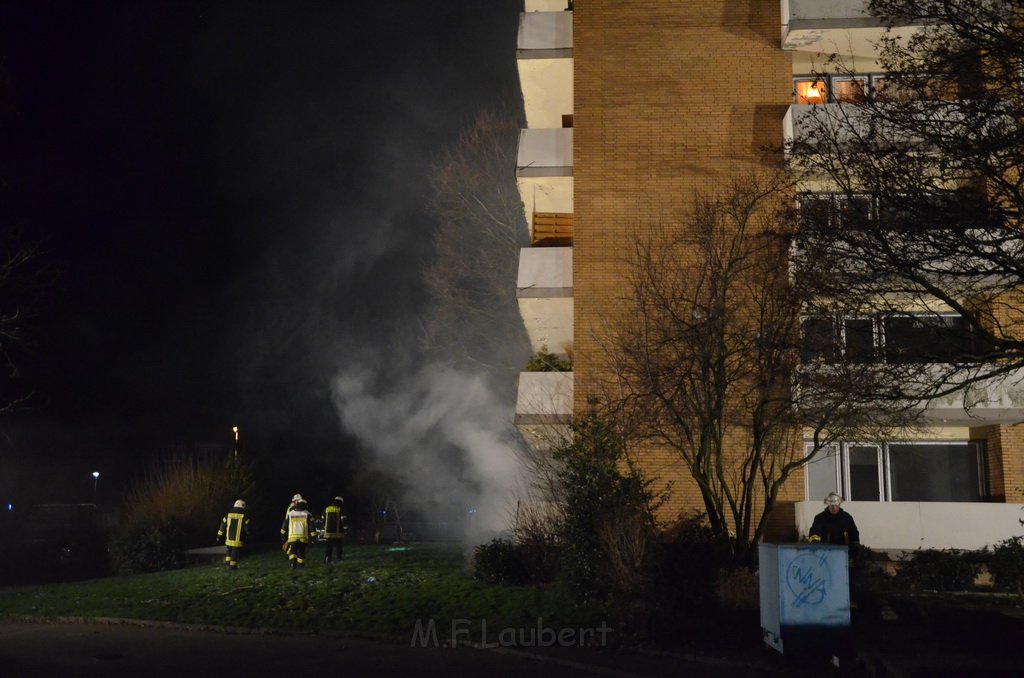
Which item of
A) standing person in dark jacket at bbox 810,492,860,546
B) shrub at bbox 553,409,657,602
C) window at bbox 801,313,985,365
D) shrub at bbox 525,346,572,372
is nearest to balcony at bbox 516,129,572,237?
shrub at bbox 525,346,572,372

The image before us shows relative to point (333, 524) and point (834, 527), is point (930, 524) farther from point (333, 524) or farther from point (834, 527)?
point (333, 524)

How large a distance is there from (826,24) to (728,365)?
361 inches

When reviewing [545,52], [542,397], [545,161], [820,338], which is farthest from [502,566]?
[545,52]

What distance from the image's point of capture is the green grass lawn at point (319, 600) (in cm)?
1354

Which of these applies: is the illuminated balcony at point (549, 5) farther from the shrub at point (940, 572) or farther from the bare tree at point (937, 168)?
Answer: the shrub at point (940, 572)

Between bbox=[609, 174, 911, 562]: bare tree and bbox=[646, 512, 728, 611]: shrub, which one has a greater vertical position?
bbox=[609, 174, 911, 562]: bare tree

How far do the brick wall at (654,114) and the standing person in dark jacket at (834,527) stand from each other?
8.45m

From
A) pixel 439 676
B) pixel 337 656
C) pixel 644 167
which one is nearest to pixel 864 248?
pixel 439 676

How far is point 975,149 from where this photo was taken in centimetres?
1018

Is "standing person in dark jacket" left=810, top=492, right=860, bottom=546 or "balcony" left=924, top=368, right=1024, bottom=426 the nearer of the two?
"standing person in dark jacket" left=810, top=492, right=860, bottom=546

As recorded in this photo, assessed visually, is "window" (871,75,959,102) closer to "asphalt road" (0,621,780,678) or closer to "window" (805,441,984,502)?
"asphalt road" (0,621,780,678)

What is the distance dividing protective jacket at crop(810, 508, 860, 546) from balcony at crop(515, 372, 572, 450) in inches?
299

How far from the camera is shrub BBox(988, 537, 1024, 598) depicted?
15.7m

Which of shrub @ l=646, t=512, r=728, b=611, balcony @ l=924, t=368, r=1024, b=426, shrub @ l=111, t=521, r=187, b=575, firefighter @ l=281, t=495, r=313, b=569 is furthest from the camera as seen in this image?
shrub @ l=111, t=521, r=187, b=575
